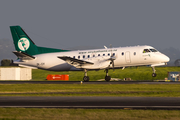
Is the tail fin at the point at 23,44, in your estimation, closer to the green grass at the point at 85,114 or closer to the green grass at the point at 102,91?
the green grass at the point at 102,91

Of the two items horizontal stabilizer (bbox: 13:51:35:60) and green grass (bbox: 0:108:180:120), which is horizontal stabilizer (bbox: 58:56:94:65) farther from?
green grass (bbox: 0:108:180:120)

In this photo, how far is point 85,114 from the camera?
12.3m

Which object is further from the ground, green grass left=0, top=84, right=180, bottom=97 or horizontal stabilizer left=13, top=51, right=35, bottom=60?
horizontal stabilizer left=13, top=51, right=35, bottom=60

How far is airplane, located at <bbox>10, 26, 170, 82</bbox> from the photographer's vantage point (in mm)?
35906

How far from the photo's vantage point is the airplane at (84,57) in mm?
35906

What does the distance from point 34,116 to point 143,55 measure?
2589 centimetres

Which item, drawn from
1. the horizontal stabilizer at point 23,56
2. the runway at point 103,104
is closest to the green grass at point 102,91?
the runway at point 103,104

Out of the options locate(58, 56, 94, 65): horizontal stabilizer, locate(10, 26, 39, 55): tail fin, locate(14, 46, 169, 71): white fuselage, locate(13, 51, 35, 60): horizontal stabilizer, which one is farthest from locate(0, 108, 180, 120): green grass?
locate(10, 26, 39, 55): tail fin

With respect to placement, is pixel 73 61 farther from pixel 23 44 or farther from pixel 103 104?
pixel 103 104

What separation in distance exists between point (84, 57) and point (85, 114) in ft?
86.1

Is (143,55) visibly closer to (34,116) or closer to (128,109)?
(128,109)

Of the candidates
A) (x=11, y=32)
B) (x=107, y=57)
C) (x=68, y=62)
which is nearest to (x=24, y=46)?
(x=11, y=32)

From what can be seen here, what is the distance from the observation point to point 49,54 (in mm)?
40688

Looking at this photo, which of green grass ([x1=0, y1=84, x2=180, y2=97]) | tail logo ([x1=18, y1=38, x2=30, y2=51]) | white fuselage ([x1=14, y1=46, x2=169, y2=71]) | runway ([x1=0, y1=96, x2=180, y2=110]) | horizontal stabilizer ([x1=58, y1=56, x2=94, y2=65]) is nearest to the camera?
runway ([x1=0, y1=96, x2=180, y2=110])
